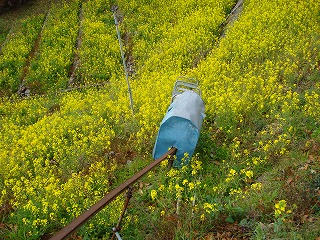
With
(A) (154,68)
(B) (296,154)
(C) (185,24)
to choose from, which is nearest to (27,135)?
(A) (154,68)

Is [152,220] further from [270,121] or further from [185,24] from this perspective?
[185,24]

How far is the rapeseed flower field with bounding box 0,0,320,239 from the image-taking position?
4.29 m

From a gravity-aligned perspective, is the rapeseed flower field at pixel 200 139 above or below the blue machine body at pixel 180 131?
below

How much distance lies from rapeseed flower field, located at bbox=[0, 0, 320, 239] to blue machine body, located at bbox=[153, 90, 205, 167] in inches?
10.1

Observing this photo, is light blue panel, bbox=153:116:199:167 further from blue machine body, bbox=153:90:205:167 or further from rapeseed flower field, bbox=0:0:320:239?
rapeseed flower field, bbox=0:0:320:239

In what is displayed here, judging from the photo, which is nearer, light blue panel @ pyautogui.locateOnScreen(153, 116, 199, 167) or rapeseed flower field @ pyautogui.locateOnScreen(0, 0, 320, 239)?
rapeseed flower field @ pyautogui.locateOnScreen(0, 0, 320, 239)

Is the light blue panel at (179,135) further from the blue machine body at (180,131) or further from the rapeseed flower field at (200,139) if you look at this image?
the rapeseed flower field at (200,139)

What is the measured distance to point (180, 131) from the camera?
5.29m

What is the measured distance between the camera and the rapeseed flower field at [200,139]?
4.29 meters

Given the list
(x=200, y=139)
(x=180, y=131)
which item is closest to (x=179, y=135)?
(x=180, y=131)

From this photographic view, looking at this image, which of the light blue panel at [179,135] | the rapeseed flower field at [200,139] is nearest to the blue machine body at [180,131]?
the light blue panel at [179,135]

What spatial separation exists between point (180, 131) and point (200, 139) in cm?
110

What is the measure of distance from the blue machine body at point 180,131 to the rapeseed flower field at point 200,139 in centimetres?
26

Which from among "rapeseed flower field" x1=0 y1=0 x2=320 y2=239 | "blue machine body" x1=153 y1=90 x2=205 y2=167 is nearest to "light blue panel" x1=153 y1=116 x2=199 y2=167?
"blue machine body" x1=153 y1=90 x2=205 y2=167
